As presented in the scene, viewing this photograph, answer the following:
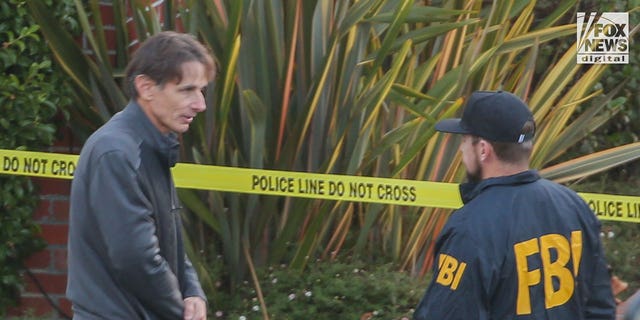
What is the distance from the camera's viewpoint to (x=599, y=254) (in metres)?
3.63

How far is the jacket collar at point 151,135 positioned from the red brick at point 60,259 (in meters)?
2.69

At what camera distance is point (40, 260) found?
6164 mm

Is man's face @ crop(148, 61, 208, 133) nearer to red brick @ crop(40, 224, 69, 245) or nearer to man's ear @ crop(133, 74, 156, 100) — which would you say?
man's ear @ crop(133, 74, 156, 100)

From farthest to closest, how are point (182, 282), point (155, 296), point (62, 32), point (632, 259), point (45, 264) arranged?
point (632, 259)
point (45, 264)
point (62, 32)
point (182, 282)
point (155, 296)

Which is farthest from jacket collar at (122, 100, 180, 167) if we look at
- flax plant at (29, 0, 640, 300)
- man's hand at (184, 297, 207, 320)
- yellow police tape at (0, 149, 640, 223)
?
yellow police tape at (0, 149, 640, 223)

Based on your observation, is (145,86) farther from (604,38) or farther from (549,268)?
(604,38)

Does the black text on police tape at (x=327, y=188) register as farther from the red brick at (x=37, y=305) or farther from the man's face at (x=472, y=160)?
the man's face at (x=472, y=160)

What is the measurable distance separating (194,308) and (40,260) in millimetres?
2653

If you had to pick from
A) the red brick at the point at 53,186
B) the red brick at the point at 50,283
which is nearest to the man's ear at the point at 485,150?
the red brick at the point at 53,186

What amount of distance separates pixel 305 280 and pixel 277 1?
1.33 m

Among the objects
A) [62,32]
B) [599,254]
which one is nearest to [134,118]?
[599,254]

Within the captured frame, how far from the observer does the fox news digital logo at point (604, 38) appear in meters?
6.97

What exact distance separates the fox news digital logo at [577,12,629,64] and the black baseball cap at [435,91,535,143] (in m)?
3.44

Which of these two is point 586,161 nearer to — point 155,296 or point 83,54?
point 83,54
